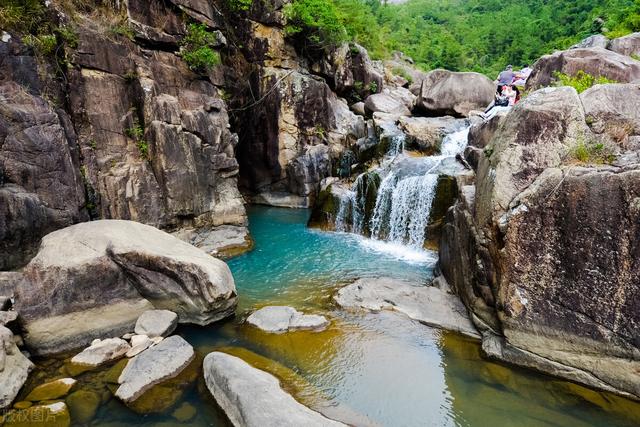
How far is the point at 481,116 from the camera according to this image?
18.0m

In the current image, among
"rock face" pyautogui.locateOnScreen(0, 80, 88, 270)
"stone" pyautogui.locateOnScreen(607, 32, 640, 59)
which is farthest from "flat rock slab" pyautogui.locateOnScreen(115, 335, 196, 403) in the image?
"stone" pyautogui.locateOnScreen(607, 32, 640, 59)

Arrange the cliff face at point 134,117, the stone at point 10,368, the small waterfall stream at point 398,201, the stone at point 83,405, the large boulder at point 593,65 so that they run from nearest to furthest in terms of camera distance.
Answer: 1. the stone at point 83,405
2. the stone at point 10,368
3. the cliff face at point 134,117
4. the large boulder at point 593,65
5. the small waterfall stream at point 398,201

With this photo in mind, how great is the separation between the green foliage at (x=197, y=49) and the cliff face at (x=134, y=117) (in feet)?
0.86

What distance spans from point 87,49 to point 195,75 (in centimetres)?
367

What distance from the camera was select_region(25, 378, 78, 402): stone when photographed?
18.4 ft

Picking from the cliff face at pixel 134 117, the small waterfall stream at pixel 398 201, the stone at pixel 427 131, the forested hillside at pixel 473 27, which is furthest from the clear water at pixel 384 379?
the forested hillside at pixel 473 27

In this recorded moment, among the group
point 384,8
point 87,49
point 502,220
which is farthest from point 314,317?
point 384,8

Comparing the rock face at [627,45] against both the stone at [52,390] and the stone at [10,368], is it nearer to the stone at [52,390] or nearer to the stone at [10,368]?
the stone at [52,390]

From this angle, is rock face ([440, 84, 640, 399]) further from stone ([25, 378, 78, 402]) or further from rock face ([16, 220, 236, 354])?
stone ([25, 378, 78, 402])

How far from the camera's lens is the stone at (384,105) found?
2159 cm

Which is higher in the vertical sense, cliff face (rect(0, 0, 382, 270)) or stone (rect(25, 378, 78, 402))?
cliff face (rect(0, 0, 382, 270))

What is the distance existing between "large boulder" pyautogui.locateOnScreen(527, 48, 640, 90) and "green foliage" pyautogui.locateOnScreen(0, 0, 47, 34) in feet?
47.7

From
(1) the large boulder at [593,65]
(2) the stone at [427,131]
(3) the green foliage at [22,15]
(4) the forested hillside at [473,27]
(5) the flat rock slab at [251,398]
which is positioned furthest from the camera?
(4) the forested hillside at [473,27]

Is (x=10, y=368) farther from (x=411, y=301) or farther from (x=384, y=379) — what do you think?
(x=411, y=301)
